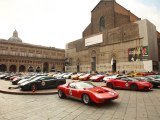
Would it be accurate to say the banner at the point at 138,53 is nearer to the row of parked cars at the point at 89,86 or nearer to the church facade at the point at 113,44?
the church facade at the point at 113,44

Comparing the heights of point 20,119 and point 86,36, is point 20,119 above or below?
below

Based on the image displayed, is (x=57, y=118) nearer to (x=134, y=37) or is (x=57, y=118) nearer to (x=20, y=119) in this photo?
(x=20, y=119)

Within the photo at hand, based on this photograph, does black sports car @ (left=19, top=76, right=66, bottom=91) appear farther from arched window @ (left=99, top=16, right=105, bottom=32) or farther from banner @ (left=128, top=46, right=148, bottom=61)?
arched window @ (left=99, top=16, right=105, bottom=32)

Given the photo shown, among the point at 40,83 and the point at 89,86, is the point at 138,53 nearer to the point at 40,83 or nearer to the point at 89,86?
the point at 40,83

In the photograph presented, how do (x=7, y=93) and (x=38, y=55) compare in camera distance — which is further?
(x=38, y=55)

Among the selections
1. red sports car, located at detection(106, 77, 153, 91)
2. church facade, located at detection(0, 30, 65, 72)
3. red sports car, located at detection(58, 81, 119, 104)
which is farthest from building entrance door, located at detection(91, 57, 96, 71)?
red sports car, located at detection(58, 81, 119, 104)

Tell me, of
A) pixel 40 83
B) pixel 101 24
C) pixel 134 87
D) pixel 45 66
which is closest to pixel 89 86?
pixel 134 87

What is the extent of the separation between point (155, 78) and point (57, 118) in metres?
12.3

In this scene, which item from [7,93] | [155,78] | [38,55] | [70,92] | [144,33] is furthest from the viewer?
[38,55]

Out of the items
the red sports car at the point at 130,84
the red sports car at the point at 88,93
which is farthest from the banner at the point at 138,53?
the red sports car at the point at 88,93

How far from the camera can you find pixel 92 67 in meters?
53.3

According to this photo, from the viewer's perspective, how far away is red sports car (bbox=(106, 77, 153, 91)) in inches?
448

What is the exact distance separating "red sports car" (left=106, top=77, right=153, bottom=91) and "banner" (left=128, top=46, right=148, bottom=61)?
2804 cm

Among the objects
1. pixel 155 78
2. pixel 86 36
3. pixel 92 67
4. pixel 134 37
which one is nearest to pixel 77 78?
pixel 155 78
